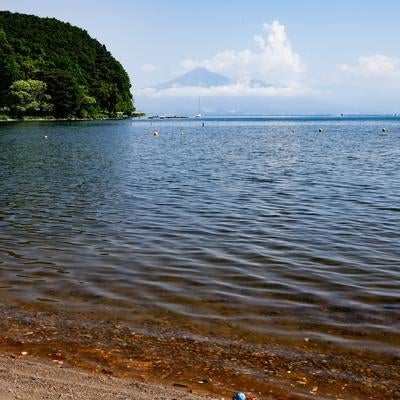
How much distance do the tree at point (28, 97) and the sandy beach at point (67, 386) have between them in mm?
153989

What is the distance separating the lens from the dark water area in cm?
907

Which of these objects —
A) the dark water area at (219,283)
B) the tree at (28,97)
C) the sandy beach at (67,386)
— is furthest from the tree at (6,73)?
the sandy beach at (67,386)

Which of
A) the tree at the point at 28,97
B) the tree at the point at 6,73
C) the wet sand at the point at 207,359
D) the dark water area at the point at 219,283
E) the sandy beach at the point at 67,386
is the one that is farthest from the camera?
the tree at the point at 6,73

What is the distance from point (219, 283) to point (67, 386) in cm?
655

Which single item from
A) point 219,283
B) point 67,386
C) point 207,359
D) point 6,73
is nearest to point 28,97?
point 6,73

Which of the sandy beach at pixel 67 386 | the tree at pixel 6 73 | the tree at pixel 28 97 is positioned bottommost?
the sandy beach at pixel 67 386

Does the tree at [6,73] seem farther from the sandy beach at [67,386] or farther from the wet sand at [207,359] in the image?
the sandy beach at [67,386]

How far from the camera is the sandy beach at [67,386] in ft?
23.2

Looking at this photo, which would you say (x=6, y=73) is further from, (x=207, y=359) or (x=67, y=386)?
(x=67, y=386)

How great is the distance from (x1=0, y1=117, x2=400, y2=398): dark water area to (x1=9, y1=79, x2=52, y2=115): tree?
13256cm

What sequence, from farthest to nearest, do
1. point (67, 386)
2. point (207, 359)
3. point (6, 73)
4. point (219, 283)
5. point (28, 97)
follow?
point (6, 73) < point (28, 97) < point (219, 283) < point (207, 359) < point (67, 386)

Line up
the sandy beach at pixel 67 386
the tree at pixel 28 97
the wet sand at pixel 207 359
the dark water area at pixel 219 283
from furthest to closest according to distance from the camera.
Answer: the tree at pixel 28 97, the dark water area at pixel 219 283, the wet sand at pixel 207 359, the sandy beach at pixel 67 386

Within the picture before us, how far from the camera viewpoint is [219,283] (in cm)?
1347

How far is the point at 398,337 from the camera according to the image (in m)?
10.2
